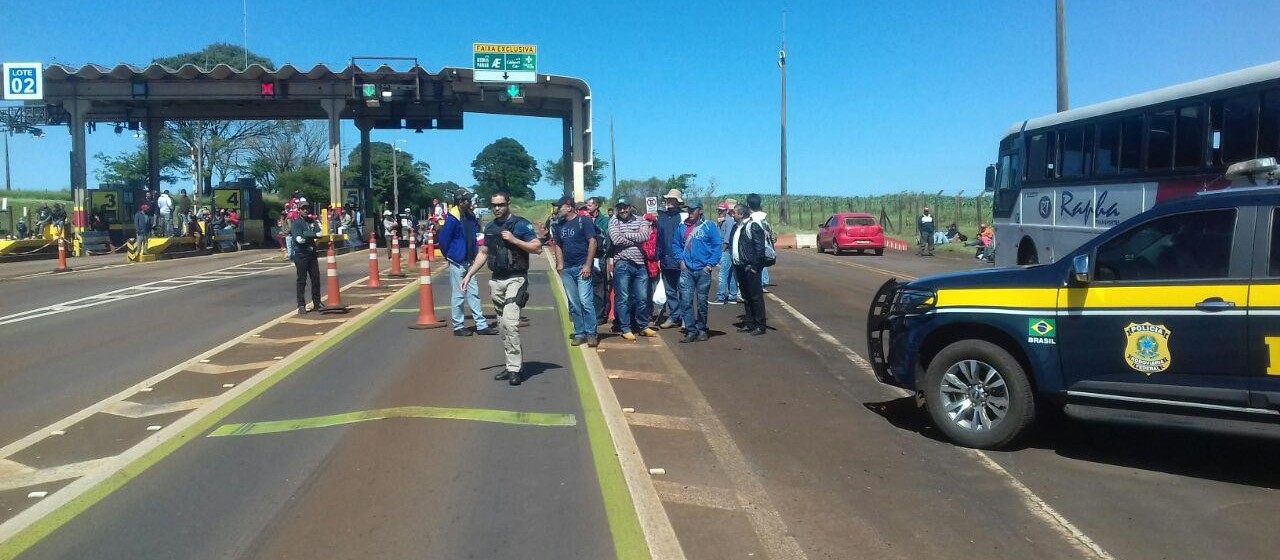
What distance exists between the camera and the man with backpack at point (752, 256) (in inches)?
452

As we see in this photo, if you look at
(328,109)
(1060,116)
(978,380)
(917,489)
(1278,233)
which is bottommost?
(917,489)

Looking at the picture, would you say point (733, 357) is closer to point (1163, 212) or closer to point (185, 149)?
point (1163, 212)

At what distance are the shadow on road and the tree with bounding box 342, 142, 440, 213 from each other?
63828 millimetres

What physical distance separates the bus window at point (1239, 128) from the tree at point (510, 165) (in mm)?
110531

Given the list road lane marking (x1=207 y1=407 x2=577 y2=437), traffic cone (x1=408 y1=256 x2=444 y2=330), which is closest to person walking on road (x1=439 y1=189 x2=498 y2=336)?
traffic cone (x1=408 y1=256 x2=444 y2=330)

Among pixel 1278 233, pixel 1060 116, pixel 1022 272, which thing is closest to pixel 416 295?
pixel 1060 116

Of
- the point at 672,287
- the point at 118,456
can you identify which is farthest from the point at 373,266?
the point at 118,456

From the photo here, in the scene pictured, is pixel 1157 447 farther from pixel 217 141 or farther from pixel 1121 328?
pixel 217 141

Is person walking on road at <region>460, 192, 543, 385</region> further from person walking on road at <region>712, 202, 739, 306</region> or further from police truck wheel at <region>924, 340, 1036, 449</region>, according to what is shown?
person walking on road at <region>712, 202, 739, 306</region>

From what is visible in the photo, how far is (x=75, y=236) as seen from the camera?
33.8m

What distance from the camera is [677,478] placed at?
607cm

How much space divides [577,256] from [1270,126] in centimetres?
824

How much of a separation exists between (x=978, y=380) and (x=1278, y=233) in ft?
6.49

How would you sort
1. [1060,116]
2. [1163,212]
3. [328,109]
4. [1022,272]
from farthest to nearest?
[328,109] → [1060,116] → [1022,272] → [1163,212]
